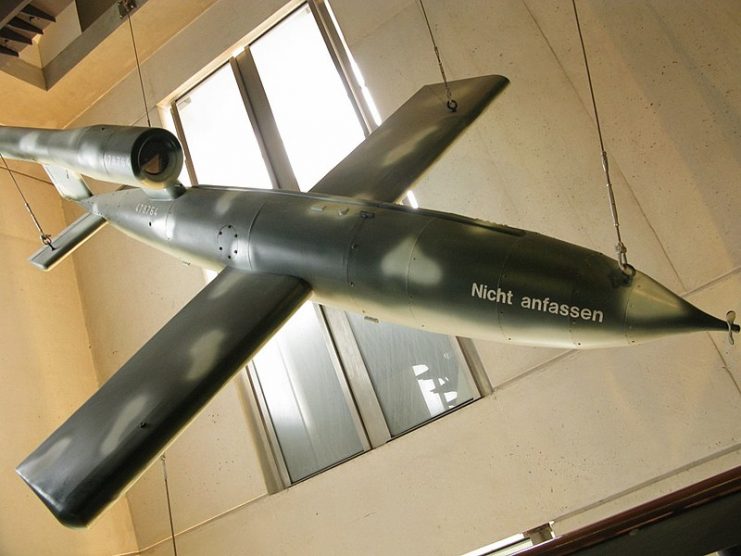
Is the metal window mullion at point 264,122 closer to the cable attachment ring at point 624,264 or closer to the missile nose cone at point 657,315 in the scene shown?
the cable attachment ring at point 624,264

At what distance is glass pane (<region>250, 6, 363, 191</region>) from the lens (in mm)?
5855

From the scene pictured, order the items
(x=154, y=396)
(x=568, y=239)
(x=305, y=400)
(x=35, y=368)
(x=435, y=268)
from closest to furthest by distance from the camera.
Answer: (x=435, y=268) → (x=154, y=396) → (x=568, y=239) → (x=305, y=400) → (x=35, y=368)

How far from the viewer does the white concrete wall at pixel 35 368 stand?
18.0 ft

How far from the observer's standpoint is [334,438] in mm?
5492

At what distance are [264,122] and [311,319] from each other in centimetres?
211

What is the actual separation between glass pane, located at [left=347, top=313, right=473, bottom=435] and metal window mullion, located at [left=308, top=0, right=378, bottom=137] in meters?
1.90

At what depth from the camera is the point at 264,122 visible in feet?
20.6

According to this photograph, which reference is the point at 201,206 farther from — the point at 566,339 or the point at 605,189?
the point at 605,189

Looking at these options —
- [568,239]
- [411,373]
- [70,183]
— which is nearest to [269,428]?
[411,373]

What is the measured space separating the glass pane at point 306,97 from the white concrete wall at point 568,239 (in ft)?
1.30

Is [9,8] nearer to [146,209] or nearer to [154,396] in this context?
[146,209]

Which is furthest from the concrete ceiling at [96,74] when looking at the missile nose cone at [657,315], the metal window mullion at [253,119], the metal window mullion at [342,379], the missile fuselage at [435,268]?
the missile nose cone at [657,315]

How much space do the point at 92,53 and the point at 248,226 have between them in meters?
4.96

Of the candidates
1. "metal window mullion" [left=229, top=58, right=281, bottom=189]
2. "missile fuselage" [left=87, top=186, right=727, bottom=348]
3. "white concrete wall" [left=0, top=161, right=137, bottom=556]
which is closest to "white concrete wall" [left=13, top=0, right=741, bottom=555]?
"white concrete wall" [left=0, top=161, right=137, bottom=556]
